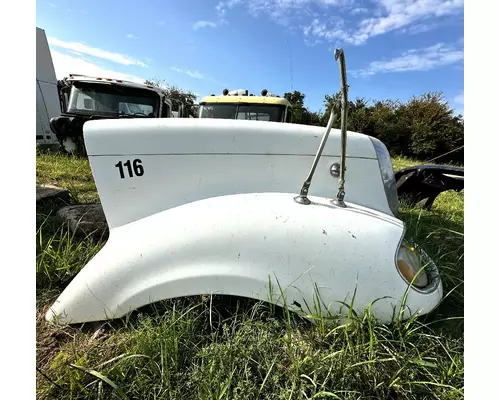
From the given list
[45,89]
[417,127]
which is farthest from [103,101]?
[417,127]

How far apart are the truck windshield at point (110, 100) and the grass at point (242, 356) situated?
573cm

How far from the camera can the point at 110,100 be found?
641 centimetres

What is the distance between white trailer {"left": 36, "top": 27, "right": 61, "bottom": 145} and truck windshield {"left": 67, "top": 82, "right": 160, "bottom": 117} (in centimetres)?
205

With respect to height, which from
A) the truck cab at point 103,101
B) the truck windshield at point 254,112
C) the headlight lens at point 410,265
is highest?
the truck cab at point 103,101

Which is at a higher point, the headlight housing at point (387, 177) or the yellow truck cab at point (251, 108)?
the yellow truck cab at point (251, 108)

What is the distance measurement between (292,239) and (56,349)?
46.3 inches

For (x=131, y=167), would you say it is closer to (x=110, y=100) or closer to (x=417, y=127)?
(x=110, y=100)

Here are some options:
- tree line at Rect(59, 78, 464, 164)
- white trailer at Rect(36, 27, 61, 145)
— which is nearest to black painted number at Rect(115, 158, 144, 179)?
white trailer at Rect(36, 27, 61, 145)

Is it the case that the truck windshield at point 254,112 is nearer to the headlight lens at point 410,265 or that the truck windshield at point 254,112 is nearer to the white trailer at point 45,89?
the headlight lens at point 410,265

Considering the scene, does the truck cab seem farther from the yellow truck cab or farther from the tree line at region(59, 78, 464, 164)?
the tree line at region(59, 78, 464, 164)

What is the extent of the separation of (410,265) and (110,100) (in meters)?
6.73

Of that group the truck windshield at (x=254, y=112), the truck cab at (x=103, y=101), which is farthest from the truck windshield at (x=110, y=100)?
the truck windshield at (x=254, y=112)

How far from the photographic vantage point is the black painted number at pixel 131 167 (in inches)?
55.8

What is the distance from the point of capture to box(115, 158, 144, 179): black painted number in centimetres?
142
